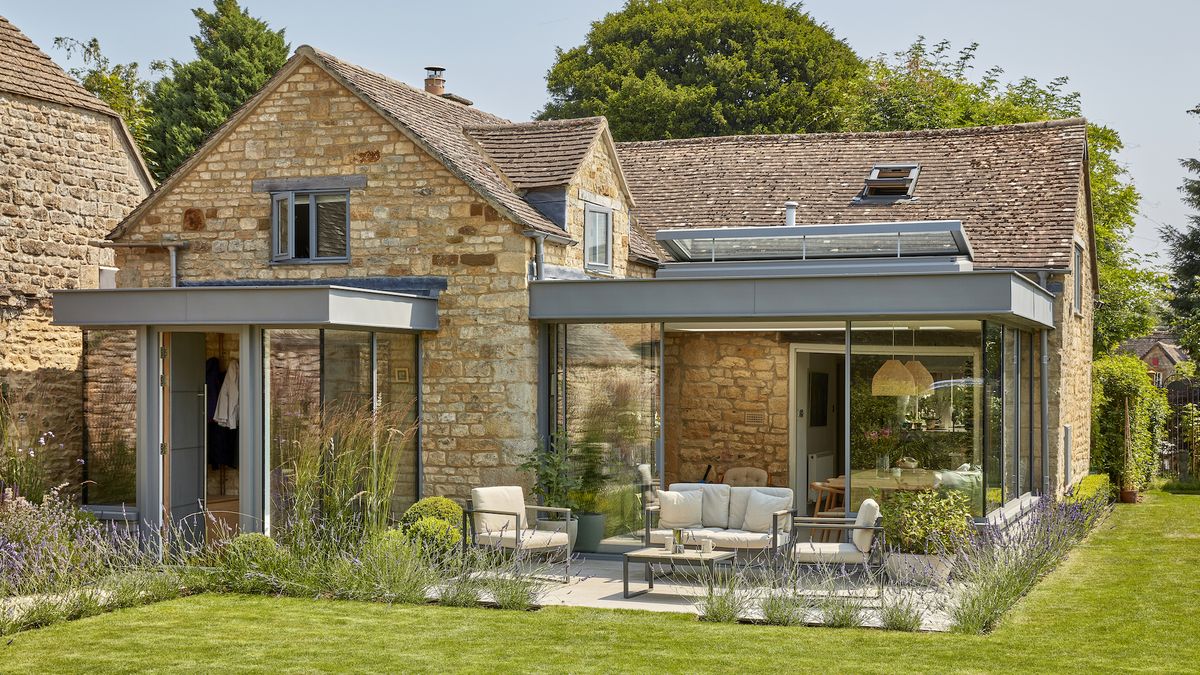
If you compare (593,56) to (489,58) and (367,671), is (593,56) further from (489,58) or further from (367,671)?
(367,671)

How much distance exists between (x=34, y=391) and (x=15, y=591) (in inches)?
236

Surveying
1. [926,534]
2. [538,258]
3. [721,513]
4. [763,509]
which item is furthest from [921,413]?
[538,258]

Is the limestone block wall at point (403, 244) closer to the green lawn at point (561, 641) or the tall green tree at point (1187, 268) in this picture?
the green lawn at point (561, 641)

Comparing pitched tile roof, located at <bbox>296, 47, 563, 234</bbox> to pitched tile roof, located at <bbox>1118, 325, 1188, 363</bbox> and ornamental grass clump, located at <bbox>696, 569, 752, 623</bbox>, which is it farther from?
pitched tile roof, located at <bbox>1118, 325, 1188, 363</bbox>

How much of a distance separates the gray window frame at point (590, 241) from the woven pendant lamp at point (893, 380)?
13.4 feet

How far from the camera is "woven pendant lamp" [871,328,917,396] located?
13109 millimetres

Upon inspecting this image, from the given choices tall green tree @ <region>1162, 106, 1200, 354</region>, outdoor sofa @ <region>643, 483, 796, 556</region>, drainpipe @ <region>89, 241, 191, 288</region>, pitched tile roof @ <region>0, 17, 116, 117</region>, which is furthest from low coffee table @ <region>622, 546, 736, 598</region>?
tall green tree @ <region>1162, 106, 1200, 354</region>

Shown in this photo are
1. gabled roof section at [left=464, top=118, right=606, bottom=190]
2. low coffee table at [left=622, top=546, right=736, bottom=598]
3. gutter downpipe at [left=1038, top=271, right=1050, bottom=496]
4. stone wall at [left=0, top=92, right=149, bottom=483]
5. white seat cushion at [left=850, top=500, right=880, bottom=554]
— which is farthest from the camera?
gutter downpipe at [left=1038, top=271, right=1050, bottom=496]

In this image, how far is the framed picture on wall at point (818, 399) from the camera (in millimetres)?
14797

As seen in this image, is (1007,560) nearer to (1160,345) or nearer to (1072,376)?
(1072,376)

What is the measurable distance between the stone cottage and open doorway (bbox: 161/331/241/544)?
0.11ft

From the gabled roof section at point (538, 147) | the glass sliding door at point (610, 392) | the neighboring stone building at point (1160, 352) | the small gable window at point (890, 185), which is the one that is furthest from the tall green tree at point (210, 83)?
the neighboring stone building at point (1160, 352)

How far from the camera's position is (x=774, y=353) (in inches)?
604

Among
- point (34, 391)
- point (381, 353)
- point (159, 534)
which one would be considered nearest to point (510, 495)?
point (381, 353)
